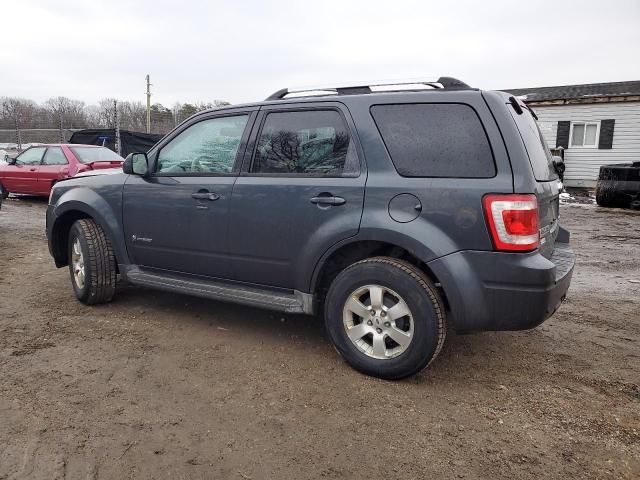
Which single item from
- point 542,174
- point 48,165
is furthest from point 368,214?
point 48,165

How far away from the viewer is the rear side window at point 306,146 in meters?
3.38

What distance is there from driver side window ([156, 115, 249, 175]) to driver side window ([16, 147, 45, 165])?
991 cm

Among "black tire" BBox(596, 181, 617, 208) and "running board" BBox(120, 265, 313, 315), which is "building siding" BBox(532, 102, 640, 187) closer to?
"black tire" BBox(596, 181, 617, 208)

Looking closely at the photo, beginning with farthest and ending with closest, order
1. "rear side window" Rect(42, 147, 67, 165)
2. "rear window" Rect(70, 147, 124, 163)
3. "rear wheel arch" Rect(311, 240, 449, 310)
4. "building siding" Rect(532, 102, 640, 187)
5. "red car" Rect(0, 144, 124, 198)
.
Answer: "building siding" Rect(532, 102, 640, 187) → "rear side window" Rect(42, 147, 67, 165) → "rear window" Rect(70, 147, 124, 163) → "red car" Rect(0, 144, 124, 198) → "rear wheel arch" Rect(311, 240, 449, 310)

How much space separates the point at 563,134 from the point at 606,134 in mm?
1440

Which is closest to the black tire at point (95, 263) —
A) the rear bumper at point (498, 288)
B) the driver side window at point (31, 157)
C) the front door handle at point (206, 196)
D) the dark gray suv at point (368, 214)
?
the dark gray suv at point (368, 214)

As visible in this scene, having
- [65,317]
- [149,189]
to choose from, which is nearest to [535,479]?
[149,189]

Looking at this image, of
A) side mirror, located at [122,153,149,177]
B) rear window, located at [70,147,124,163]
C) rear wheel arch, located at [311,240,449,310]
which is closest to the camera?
rear wheel arch, located at [311,240,449,310]

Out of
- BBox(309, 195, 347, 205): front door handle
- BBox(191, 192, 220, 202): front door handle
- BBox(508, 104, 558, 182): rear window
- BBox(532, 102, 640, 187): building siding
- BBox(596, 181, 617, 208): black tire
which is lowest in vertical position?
BBox(596, 181, 617, 208): black tire

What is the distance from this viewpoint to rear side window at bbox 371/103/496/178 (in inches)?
116

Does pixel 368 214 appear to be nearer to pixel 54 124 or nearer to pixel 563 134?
pixel 563 134

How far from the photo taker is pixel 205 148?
4059mm

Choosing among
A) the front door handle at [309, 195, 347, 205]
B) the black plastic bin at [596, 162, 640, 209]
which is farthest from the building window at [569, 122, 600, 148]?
the front door handle at [309, 195, 347, 205]

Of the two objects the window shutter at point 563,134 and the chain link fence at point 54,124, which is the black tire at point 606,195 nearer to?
the window shutter at point 563,134
